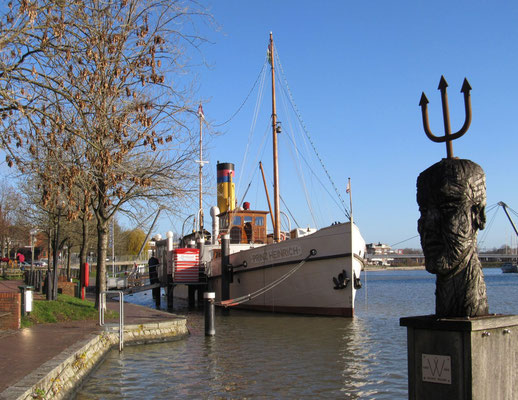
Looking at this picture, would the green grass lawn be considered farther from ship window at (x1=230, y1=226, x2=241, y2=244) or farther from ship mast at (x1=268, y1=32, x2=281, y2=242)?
ship window at (x1=230, y1=226, x2=241, y2=244)

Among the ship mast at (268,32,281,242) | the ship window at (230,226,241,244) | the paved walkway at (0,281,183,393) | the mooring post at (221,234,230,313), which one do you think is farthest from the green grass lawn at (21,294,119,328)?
the ship window at (230,226,241,244)

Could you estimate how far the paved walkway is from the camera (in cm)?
734

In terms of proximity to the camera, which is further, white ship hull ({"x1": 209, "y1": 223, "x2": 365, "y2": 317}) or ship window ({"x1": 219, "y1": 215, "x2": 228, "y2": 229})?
ship window ({"x1": 219, "y1": 215, "x2": 228, "y2": 229})

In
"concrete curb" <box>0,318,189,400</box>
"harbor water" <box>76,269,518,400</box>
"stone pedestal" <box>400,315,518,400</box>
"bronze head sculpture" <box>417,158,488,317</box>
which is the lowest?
"harbor water" <box>76,269,518,400</box>

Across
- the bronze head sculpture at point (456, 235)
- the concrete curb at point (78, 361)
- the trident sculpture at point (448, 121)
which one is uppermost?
the trident sculpture at point (448, 121)

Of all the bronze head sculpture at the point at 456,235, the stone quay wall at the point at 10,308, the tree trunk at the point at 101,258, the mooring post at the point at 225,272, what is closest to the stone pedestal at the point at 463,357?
the bronze head sculpture at the point at 456,235

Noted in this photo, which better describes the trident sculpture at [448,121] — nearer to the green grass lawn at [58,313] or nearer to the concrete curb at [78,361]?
the concrete curb at [78,361]

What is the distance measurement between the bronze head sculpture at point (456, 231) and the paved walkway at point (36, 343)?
16.5 feet

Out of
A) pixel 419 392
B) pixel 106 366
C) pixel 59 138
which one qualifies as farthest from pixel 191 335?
pixel 419 392

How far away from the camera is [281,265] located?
21.3 m

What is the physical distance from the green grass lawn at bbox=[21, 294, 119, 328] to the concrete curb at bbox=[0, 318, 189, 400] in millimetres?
2058

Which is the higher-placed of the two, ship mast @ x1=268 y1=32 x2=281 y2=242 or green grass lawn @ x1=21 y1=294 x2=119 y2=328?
ship mast @ x1=268 y1=32 x2=281 y2=242

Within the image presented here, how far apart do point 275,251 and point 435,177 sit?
58.5 feet

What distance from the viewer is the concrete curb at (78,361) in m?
6.33
